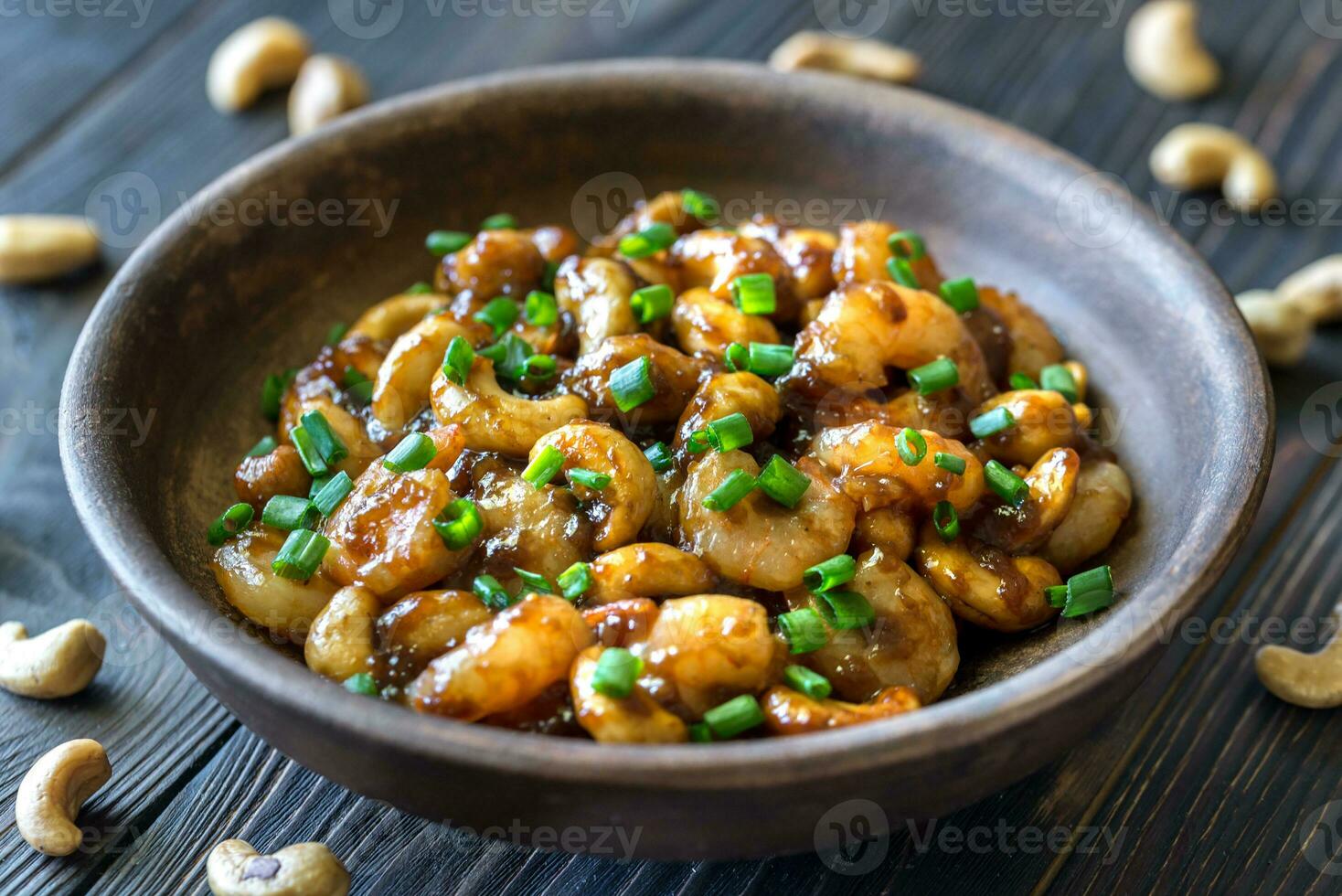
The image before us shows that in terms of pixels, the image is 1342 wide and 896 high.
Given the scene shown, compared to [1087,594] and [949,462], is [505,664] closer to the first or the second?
[949,462]

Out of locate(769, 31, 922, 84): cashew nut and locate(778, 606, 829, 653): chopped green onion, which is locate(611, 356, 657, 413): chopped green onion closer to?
locate(778, 606, 829, 653): chopped green onion

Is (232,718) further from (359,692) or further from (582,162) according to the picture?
(582,162)

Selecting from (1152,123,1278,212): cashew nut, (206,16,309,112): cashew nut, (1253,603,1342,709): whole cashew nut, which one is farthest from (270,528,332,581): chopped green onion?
(1152,123,1278,212): cashew nut

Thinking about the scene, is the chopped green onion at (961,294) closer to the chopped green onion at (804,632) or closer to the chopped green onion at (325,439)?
the chopped green onion at (804,632)

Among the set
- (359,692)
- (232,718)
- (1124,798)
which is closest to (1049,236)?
(1124,798)

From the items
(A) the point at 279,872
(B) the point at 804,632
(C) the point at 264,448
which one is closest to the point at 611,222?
(C) the point at 264,448
